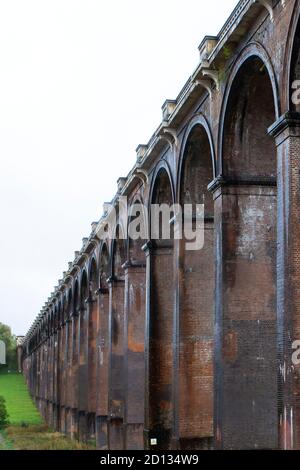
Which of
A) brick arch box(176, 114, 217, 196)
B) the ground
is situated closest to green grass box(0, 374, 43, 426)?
the ground

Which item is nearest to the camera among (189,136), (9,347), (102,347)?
(189,136)

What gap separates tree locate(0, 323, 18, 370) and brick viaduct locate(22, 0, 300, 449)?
10823 centimetres

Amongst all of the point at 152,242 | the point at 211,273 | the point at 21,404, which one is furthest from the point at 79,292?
the point at 21,404

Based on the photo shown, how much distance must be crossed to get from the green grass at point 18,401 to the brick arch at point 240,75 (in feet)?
123

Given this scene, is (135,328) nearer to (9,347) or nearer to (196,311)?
(196,311)

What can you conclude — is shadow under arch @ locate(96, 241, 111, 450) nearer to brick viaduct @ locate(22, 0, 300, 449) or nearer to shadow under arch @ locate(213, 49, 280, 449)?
brick viaduct @ locate(22, 0, 300, 449)

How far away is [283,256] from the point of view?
1384cm

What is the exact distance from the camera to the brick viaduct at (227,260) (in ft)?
45.8

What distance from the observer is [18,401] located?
81.6 m

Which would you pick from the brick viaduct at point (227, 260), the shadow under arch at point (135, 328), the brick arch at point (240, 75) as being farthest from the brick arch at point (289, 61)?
the shadow under arch at point (135, 328)

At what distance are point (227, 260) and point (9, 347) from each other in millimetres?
120316

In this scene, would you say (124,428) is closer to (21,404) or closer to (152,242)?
(152,242)

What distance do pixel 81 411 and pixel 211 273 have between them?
21.2 metres

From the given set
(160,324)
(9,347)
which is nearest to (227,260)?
(160,324)
